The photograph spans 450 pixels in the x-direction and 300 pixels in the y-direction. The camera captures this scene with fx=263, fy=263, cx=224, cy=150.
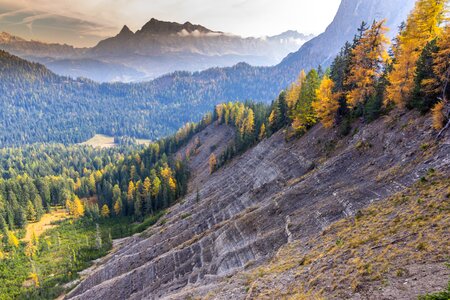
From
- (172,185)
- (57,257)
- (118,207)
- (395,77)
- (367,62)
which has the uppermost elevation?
(367,62)

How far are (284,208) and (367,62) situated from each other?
32.9 metres

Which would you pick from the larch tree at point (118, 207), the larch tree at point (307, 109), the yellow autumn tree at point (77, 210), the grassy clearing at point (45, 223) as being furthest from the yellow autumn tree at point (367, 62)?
the yellow autumn tree at point (77, 210)

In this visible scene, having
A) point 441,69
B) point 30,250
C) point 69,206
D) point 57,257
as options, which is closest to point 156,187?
point 57,257

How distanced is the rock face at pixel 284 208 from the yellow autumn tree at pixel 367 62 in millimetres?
8696

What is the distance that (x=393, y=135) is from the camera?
125ft

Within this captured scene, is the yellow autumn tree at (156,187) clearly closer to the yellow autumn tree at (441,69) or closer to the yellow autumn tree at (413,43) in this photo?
the yellow autumn tree at (413,43)

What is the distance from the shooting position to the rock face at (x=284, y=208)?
102ft

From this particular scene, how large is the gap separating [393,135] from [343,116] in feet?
67.0

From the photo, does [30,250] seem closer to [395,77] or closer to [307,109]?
[307,109]

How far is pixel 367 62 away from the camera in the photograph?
5059cm

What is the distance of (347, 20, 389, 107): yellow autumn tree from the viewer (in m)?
48.3

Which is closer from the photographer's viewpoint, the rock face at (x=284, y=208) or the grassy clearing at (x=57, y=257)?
the rock face at (x=284, y=208)

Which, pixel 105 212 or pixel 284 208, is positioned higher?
pixel 284 208

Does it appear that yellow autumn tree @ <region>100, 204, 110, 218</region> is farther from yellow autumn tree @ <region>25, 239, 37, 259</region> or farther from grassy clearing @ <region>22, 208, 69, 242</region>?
yellow autumn tree @ <region>25, 239, 37, 259</region>
